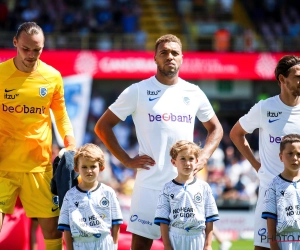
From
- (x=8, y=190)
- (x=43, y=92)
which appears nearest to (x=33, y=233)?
(x=8, y=190)

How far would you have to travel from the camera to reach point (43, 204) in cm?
618

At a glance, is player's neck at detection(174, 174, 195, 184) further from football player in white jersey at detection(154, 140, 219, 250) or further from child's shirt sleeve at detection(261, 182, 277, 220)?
child's shirt sleeve at detection(261, 182, 277, 220)

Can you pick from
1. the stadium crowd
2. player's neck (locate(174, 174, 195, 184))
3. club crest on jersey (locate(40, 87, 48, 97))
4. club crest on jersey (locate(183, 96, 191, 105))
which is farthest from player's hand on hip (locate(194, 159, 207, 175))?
the stadium crowd

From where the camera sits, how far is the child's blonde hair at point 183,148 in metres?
5.75

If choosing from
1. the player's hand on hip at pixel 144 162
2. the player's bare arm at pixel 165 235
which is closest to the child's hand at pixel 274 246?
the player's bare arm at pixel 165 235

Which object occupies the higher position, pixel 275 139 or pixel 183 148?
pixel 275 139

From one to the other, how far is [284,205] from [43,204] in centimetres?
191

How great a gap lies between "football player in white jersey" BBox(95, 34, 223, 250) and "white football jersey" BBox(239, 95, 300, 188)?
1.43 feet

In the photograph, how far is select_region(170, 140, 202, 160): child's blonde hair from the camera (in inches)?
226

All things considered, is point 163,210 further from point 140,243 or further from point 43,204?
point 43,204

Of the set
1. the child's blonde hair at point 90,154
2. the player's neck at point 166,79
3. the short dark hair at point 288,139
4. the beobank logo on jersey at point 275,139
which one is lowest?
the child's blonde hair at point 90,154

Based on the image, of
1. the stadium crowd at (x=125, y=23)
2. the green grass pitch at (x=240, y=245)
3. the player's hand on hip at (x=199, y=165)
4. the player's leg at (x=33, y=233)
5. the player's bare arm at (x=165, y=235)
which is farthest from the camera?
the stadium crowd at (x=125, y=23)

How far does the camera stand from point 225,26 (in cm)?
2211

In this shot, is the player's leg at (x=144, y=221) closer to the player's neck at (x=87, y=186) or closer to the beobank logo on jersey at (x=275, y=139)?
the player's neck at (x=87, y=186)
